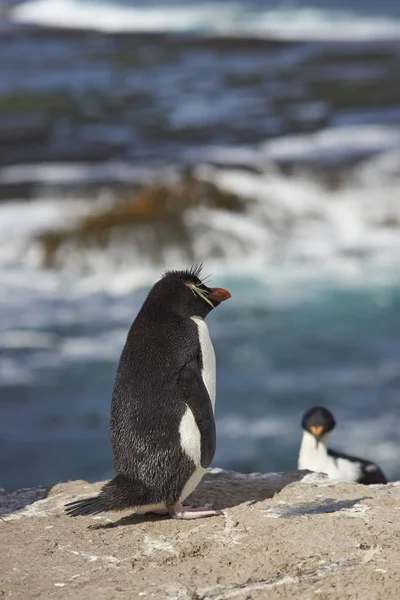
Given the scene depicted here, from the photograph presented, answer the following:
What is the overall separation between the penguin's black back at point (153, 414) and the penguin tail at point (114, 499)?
0.02m

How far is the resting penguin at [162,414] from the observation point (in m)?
4.54

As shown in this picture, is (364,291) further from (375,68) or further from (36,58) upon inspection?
(36,58)

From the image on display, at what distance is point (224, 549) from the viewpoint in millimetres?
4207

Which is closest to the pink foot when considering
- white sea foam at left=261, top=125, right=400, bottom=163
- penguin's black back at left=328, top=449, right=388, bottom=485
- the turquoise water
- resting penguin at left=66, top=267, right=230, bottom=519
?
resting penguin at left=66, top=267, right=230, bottom=519

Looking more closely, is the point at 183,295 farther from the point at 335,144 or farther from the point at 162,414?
the point at 335,144

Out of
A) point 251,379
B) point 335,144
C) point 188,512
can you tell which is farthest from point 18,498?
point 335,144

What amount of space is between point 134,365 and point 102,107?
59.5 feet

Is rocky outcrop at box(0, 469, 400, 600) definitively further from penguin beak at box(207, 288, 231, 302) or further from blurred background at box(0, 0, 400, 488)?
blurred background at box(0, 0, 400, 488)

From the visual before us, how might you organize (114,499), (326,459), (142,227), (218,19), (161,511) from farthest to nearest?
(218,19) → (142,227) → (326,459) → (161,511) → (114,499)

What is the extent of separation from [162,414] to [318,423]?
113 inches

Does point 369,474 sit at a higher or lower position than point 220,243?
lower

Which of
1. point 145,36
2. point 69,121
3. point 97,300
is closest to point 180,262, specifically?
point 97,300

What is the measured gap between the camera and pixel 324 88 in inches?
914

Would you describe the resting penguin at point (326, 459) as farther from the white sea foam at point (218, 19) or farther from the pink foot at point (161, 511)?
the white sea foam at point (218, 19)
